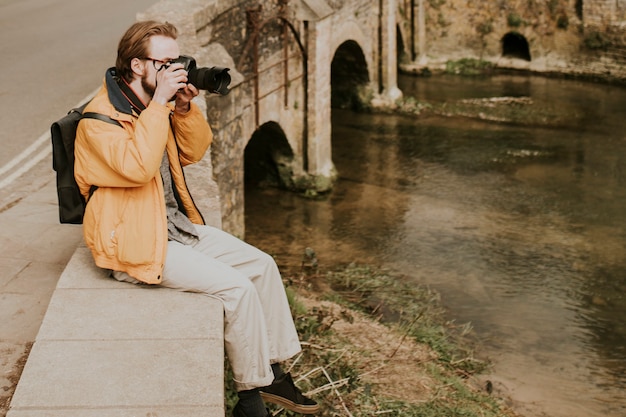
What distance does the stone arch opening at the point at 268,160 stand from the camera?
1468cm

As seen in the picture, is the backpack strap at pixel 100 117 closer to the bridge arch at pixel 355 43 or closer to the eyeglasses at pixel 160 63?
the eyeglasses at pixel 160 63

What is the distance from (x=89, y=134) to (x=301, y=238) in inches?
345

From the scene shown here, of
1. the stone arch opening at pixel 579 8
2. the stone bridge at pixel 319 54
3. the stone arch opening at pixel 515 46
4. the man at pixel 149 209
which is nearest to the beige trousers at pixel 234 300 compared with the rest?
the man at pixel 149 209

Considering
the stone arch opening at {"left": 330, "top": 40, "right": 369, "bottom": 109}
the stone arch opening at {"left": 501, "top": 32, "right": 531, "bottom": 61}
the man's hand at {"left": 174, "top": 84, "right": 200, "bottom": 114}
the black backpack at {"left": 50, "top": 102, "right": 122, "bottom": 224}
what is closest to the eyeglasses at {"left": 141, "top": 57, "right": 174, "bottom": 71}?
the man's hand at {"left": 174, "top": 84, "right": 200, "bottom": 114}

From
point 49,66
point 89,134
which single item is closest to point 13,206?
point 89,134

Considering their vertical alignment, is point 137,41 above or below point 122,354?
above

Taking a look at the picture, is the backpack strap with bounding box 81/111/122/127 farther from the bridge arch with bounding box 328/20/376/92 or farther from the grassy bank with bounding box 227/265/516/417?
the bridge arch with bounding box 328/20/376/92

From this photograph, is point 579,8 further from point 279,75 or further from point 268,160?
point 279,75

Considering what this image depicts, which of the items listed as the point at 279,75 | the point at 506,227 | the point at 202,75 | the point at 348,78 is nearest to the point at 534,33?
the point at 348,78

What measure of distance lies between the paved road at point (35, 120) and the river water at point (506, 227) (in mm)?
3379

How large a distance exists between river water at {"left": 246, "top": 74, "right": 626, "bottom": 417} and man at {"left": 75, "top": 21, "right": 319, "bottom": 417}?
4.53 meters

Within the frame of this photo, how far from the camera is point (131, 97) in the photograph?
15.4 feet

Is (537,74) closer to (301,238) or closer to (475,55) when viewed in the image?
(475,55)

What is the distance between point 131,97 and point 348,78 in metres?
14.8
